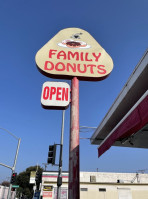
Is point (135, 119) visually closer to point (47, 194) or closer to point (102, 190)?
point (47, 194)

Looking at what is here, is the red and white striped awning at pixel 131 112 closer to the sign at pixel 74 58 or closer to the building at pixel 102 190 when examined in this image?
the sign at pixel 74 58

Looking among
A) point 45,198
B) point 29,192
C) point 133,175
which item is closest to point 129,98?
point 45,198

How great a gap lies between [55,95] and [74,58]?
172cm

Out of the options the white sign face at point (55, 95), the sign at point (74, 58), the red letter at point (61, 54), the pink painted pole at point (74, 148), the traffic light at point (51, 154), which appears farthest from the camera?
the traffic light at point (51, 154)

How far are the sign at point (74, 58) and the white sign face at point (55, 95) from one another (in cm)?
45

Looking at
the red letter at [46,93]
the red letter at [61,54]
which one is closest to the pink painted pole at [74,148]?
the red letter at [46,93]

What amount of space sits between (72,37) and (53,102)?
125 inches

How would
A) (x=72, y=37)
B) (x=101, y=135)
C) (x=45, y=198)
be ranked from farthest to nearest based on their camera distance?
(x=45, y=198) < (x=101, y=135) < (x=72, y=37)

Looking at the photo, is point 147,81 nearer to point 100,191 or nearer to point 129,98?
point 129,98

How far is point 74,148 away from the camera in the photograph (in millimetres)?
5363

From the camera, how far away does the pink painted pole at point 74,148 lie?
16.0ft

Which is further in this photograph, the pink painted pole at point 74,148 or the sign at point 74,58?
the sign at point 74,58

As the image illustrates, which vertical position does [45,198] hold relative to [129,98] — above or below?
below

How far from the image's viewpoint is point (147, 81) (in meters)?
5.72
